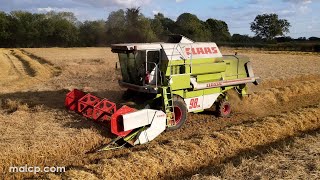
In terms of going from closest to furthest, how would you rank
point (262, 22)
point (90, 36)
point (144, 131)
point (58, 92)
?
point (144, 131) < point (58, 92) < point (90, 36) < point (262, 22)

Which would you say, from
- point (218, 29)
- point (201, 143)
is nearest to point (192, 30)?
point (218, 29)

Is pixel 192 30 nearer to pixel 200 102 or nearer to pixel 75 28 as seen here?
pixel 75 28

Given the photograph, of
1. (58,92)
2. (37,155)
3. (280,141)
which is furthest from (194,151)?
(58,92)

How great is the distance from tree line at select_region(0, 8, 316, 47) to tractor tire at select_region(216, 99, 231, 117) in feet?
84.3

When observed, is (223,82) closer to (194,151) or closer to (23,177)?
(194,151)

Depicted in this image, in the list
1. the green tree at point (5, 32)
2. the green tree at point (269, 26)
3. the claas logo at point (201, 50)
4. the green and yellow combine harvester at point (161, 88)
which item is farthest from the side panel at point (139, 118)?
the green tree at point (269, 26)

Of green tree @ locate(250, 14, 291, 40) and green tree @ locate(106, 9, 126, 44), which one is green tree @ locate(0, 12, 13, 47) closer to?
green tree @ locate(106, 9, 126, 44)

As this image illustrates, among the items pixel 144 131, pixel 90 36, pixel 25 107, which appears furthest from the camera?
pixel 90 36

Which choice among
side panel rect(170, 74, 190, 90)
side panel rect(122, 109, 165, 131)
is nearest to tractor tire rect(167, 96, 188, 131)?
side panel rect(170, 74, 190, 90)

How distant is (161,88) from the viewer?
933cm

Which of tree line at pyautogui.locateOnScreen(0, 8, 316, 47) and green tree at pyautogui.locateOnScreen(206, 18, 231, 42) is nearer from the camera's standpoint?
tree line at pyautogui.locateOnScreen(0, 8, 316, 47)

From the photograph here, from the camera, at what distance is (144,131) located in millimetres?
8430

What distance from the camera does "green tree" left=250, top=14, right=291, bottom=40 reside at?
287ft

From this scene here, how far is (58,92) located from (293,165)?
10557 mm
